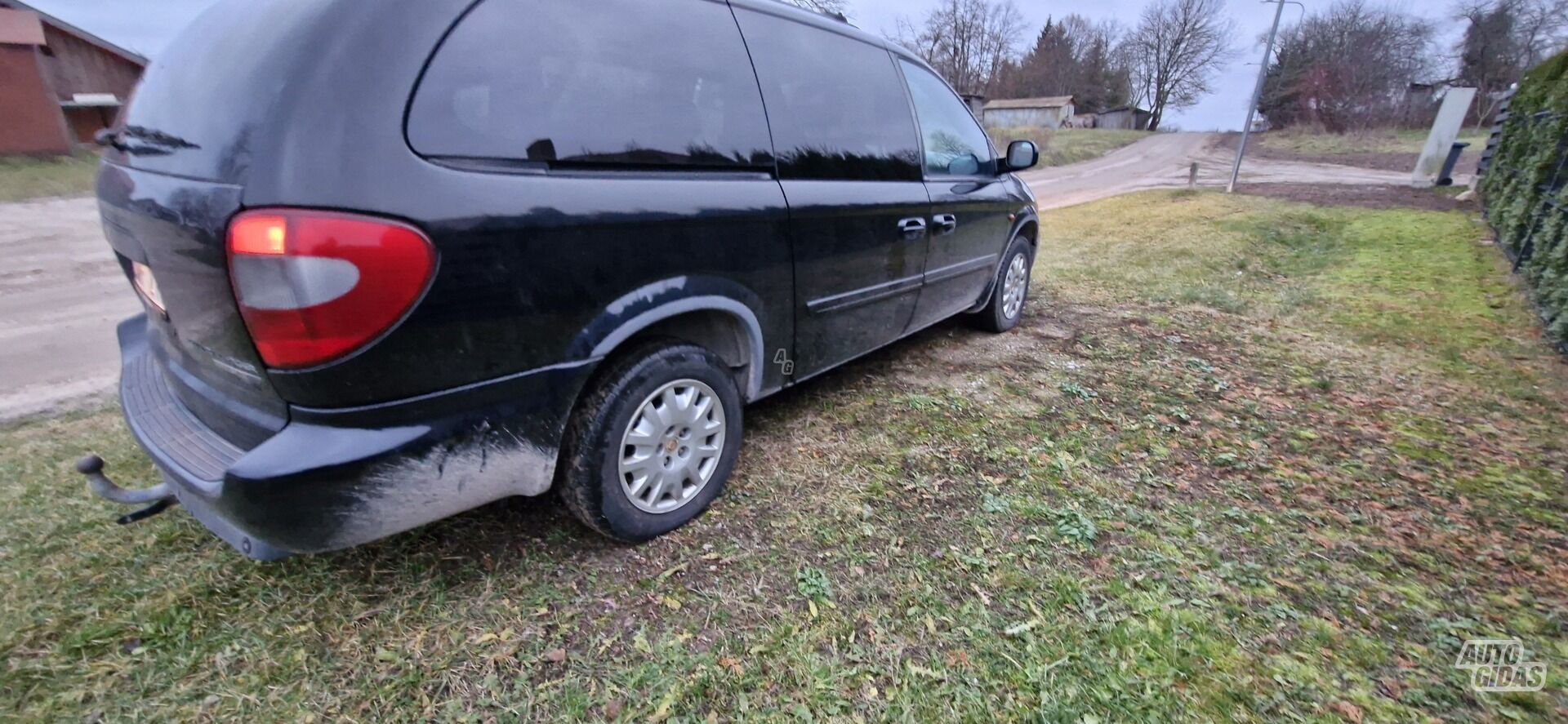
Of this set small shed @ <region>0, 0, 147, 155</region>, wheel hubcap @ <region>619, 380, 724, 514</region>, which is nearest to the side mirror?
wheel hubcap @ <region>619, 380, 724, 514</region>

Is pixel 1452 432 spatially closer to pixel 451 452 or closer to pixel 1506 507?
pixel 1506 507

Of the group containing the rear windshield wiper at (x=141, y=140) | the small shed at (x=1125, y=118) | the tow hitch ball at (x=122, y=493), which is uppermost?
the rear windshield wiper at (x=141, y=140)

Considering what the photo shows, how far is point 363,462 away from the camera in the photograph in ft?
4.98

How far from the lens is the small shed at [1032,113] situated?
50.3m

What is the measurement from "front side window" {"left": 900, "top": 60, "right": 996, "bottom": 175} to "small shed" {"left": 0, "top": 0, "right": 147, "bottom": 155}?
19299 millimetres

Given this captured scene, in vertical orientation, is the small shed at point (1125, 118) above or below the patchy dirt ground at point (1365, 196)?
below

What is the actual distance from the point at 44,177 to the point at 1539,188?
81.9ft

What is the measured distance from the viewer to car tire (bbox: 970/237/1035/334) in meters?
4.42

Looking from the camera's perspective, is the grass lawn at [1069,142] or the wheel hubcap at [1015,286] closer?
the wheel hubcap at [1015,286]

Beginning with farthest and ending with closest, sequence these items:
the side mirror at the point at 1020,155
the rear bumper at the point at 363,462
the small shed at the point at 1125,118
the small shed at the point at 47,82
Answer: the small shed at the point at 1125,118 < the small shed at the point at 47,82 < the side mirror at the point at 1020,155 < the rear bumper at the point at 363,462

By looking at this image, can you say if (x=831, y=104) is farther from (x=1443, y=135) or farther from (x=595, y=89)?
(x=1443, y=135)

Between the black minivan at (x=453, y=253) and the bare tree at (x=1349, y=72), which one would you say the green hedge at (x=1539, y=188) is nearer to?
the black minivan at (x=453, y=253)

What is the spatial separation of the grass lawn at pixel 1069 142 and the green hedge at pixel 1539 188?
17.5m

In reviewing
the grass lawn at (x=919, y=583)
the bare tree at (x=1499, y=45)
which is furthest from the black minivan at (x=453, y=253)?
the bare tree at (x=1499, y=45)
